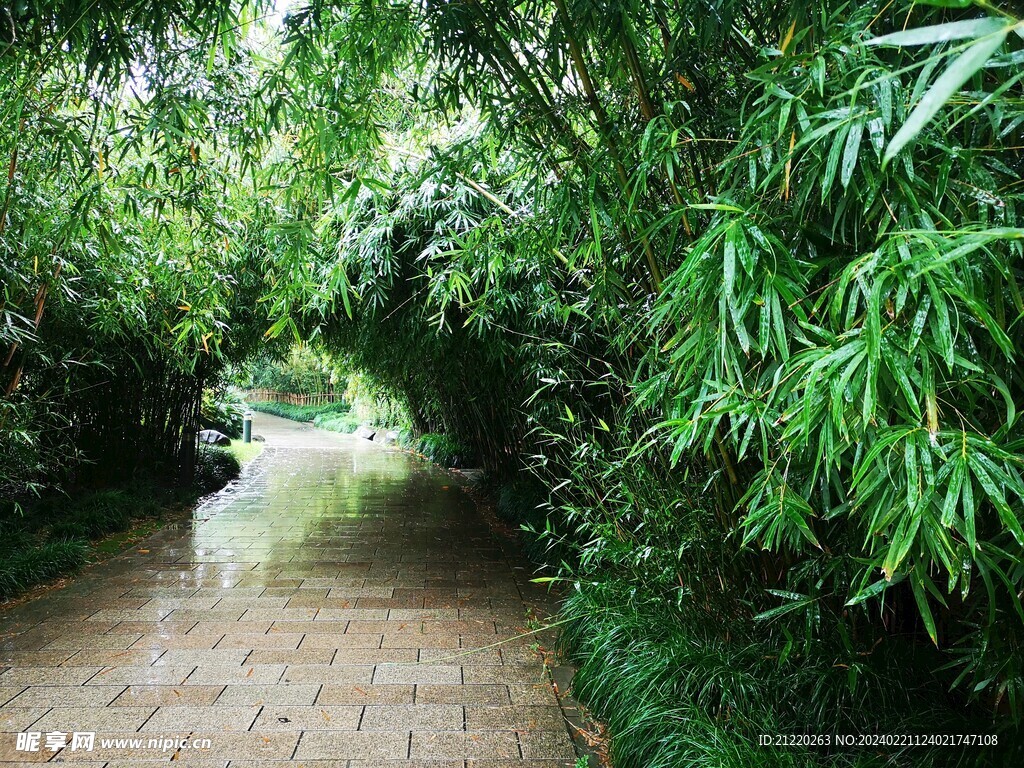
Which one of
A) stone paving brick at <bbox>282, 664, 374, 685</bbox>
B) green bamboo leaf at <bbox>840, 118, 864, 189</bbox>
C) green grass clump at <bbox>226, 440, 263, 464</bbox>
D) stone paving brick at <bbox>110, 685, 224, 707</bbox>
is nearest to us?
green bamboo leaf at <bbox>840, 118, 864, 189</bbox>

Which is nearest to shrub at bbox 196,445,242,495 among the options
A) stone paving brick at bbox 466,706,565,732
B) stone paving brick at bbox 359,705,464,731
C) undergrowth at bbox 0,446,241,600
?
undergrowth at bbox 0,446,241,600

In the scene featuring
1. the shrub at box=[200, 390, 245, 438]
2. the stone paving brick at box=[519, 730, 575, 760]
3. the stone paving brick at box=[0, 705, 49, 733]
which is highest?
the shrub at box=[200, 390, 245, 438]

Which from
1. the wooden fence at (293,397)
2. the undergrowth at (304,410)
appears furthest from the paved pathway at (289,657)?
the wooden fence at (293,397)

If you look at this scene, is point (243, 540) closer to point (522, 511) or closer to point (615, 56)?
point (522, 511)

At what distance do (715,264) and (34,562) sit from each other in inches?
168

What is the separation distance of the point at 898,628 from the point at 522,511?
3.55 metres

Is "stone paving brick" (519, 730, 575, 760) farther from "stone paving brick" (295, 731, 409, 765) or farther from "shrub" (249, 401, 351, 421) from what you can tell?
"shrub" (249, 401, 351, 421)

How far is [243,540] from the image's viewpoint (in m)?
5.19

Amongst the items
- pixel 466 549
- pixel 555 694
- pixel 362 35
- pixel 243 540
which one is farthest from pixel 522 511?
pixel 362 35

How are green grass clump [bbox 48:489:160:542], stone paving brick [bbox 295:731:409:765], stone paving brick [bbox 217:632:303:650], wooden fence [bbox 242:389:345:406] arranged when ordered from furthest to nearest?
wooden fence [bbox 242:389:345:406] < green grass clump [bbox 48:489:160:542] < stone paving brick [bbox 217:632:303:650] < stone paving brick [bbox 295:731:409:765]

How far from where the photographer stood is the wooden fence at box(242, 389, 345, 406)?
24438 mm

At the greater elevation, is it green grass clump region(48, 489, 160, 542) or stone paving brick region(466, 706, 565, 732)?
green grass clump region(48, 489, 160, 542)

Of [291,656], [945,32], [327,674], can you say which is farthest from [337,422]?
[945,32]

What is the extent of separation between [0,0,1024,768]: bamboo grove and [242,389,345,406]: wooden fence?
66.1ft
